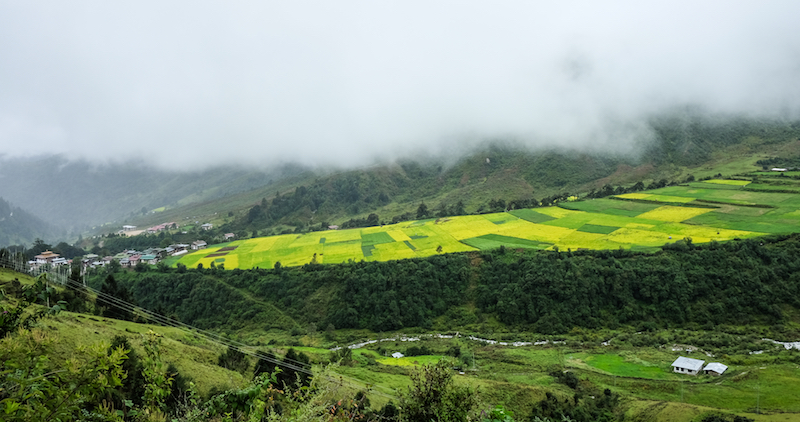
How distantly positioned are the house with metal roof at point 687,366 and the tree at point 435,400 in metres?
47.7

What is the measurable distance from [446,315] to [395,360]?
742 inches

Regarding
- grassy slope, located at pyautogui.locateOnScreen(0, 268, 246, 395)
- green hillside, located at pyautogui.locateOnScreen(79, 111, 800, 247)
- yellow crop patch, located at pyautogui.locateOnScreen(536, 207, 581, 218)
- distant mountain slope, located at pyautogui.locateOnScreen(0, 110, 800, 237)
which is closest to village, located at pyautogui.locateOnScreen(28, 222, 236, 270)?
green hillside, located at pyautogui.locateOnScreen(79, 111, 800, 247)

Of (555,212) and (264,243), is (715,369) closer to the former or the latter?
(555,212)

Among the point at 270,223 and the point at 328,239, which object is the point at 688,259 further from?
the point at 270,223

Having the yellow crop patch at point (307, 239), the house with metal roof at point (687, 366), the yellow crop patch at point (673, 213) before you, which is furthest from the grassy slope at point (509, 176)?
the house with metal roof at point (687, 366)

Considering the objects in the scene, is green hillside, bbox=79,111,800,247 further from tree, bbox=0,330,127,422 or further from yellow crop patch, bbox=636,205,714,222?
tree, bbox=0,330,127,422

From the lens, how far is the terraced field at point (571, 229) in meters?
74.5

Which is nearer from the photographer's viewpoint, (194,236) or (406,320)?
(406,320)

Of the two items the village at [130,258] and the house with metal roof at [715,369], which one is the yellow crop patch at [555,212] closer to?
the house with metal roof at [715,369]

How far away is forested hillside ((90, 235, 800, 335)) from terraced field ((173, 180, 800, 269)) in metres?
4.47

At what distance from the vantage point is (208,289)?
3071 inches

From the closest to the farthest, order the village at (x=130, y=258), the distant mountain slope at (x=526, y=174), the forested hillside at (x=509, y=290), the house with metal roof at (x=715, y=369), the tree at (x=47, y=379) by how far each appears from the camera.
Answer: the tree at (x=47, y=379)
the house with metal roof at (x=715, y=369)
the forested hillside at (x=509, y=290)
the village at (x=130, y=258)
the distant mountain slope at (x=526, y=174)

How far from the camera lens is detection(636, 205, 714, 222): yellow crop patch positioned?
268 ft

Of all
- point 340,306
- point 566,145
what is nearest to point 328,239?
point 340,306
